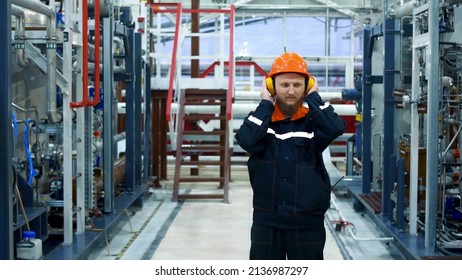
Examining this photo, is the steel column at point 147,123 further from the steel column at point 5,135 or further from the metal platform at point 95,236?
the steel column at point 5,135

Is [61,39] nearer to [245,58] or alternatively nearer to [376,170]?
[376,170]

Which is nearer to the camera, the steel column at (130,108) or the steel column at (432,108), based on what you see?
the steel column at (432,108)

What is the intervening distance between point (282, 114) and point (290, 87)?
0.22m

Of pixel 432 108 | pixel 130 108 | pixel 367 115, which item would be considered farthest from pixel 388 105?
pixel 130 108

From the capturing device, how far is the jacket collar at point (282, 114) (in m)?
4.12

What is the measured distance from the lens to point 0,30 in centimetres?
494

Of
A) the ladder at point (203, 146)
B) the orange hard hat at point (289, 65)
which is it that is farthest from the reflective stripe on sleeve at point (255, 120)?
the ladder at point (203, 146)

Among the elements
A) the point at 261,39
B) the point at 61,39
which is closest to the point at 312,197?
the point at 61,39

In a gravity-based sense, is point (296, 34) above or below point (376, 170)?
above

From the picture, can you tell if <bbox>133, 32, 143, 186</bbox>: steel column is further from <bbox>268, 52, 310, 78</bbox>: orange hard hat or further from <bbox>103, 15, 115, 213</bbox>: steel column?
<bbox>268, 52, 310, 78</bbox>: orange hard hat

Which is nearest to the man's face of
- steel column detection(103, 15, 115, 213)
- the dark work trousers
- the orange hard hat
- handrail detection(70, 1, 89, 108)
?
the orange hard hat

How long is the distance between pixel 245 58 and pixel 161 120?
4.72 m

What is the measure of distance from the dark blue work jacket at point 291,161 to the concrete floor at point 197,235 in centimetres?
348

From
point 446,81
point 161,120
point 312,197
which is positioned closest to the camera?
point 312,197
